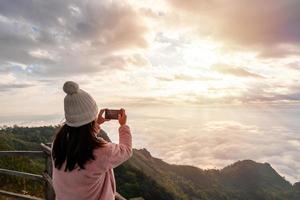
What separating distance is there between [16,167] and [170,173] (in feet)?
515

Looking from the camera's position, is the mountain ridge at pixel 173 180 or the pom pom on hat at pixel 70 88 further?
the mountain ridge at pixel 173 180

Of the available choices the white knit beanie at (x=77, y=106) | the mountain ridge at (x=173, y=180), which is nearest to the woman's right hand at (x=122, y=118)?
the white knit beanie at (x=77, y=106)

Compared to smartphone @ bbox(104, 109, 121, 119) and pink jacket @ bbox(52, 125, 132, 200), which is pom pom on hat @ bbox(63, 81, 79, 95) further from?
pink jacket @ bbox(52, 125, 132, 200)

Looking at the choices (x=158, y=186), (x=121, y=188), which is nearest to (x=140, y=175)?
(x=158, y=186)

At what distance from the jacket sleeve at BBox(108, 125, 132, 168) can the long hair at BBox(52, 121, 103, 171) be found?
0.41 ft

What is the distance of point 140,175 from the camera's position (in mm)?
100438

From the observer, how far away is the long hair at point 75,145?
296 centimetres

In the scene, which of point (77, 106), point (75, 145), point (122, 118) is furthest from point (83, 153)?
point (122, 118)

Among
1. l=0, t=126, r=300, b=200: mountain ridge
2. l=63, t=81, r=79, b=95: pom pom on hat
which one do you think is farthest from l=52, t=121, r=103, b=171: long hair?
l=0, t=126, r=300, b=200: mountain ridge

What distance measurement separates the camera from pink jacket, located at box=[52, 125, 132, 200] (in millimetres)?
2969

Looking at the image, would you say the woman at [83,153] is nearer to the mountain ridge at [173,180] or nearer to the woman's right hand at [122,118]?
the woman's right hand at [122,118]

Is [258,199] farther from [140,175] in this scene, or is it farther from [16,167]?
[16,167]

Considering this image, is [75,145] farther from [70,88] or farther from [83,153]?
[70,88]

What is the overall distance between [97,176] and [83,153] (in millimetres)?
225
